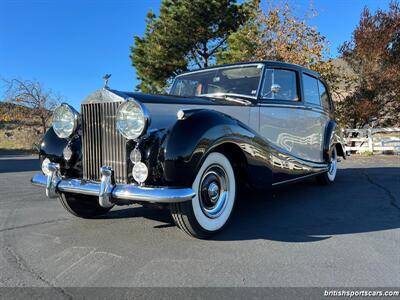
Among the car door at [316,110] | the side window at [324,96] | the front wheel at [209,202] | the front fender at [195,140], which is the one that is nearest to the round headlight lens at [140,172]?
the front fender at [195,140]

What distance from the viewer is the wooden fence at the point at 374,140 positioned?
13430mm

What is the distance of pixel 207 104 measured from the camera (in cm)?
352

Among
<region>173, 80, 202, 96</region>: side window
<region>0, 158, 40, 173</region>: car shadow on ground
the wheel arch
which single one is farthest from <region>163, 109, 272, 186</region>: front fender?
<region>0, 158, 40, 173</region>: car shadow on ground

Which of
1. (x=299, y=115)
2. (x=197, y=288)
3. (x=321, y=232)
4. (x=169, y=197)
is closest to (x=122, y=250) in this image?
(x=169, y=197)

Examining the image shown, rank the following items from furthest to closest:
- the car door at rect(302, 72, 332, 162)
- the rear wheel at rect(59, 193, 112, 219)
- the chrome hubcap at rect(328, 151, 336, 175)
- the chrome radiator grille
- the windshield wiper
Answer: the chrome hubcap at rect(328, 151, 336, 175), the car door at rect(302, 72, 332, 162), the windshield wiper, the rear wheel at rect(59, 193, 112, 219), the chrome radiator grille

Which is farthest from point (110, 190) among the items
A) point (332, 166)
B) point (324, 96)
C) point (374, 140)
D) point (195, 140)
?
point (374, 140)

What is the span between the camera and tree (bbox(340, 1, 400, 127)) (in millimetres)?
14414

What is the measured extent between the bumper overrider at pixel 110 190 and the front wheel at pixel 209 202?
237 mm

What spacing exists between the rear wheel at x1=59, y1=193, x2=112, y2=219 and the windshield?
6.02 feet

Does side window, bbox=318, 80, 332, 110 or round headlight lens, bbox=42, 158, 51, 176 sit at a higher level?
side window, bbox=318, 80, 332, 110

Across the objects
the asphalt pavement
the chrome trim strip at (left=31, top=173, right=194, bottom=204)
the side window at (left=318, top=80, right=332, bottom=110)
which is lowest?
the asphalt pavement

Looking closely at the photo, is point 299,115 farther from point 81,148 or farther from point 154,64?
point 154,64

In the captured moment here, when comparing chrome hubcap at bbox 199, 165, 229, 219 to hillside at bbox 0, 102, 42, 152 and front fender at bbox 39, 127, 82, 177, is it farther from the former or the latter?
hillside at bbox 0, 102, 42, 152

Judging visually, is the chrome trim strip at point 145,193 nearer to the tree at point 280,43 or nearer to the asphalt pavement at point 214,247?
the asphalt pavement at point 214,247
